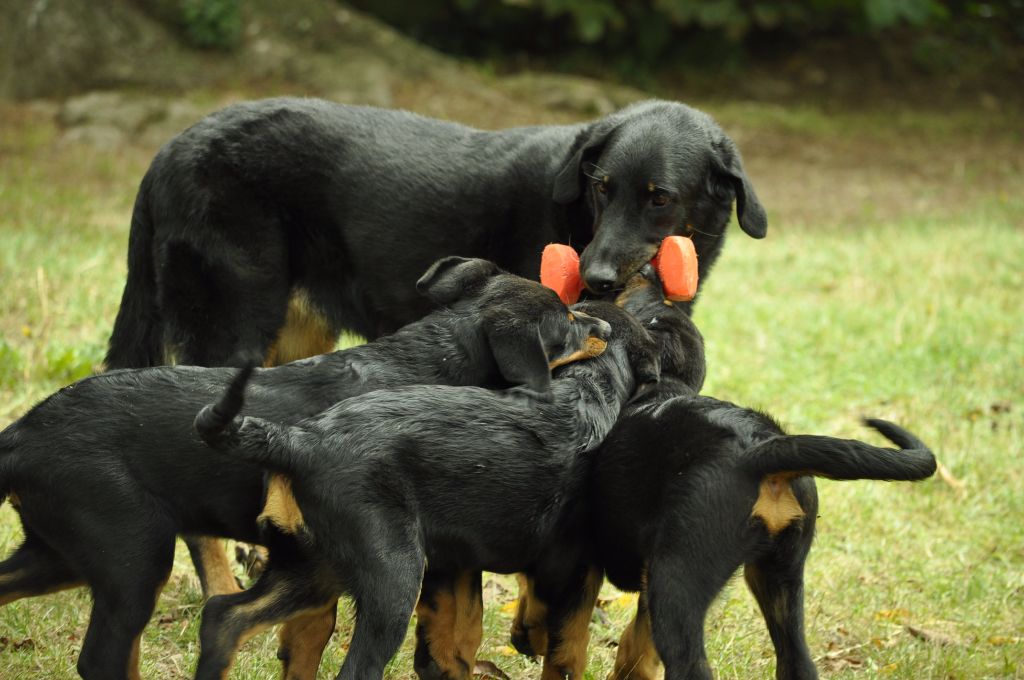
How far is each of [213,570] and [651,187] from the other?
2365 mm

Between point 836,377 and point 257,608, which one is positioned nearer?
point 257,608

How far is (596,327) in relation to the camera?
14.6 feet

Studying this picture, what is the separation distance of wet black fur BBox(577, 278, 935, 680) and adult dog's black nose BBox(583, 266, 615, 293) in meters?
0.79

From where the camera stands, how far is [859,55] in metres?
17.9

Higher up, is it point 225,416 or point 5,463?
point 225,416

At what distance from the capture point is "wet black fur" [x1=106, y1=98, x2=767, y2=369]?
5.33 metres

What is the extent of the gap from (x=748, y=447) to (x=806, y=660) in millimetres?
718

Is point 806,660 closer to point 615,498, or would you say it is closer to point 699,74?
point 615,498

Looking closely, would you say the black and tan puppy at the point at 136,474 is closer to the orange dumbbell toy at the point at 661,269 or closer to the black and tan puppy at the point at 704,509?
the black and tan puppy at the point at 704,509

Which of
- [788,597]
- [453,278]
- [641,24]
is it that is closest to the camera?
[788,597]

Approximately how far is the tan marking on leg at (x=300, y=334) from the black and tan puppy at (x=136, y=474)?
4.30ft

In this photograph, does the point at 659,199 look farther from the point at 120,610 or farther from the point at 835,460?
the point at 120,610

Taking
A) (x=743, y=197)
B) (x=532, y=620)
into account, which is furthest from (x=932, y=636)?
(x=743, y=197)

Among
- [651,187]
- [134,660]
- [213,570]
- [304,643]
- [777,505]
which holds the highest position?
[651,187]
